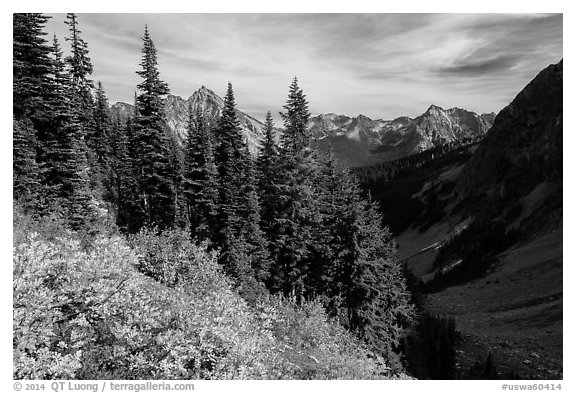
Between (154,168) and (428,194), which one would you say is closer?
(154,168)

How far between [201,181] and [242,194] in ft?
12.4

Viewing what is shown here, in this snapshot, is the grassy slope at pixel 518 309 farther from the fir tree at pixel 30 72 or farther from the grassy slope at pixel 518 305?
the fir tree at pixel 30 72

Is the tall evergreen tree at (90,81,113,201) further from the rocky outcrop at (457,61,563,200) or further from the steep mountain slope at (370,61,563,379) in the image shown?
the rocky outcrop at (457,61,563,200)

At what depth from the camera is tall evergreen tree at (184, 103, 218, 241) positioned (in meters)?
31.4

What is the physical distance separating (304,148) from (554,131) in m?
87.0

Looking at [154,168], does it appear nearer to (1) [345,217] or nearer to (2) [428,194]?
(1) [345,217]

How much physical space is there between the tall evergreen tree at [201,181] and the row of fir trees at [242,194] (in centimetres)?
10

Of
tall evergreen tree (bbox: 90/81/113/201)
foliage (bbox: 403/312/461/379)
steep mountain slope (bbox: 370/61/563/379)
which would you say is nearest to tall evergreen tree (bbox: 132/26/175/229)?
tall evergreen tree (bbox: 90/81/113/201)

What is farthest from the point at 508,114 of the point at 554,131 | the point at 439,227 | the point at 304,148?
the point at 304,148

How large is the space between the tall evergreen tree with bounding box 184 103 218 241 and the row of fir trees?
0.34 feet

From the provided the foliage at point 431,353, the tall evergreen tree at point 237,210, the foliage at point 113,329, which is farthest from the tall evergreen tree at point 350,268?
the foliage at point 431,353

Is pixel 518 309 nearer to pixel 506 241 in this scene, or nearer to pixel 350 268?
pixel 506 241

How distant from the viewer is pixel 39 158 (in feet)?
76.8

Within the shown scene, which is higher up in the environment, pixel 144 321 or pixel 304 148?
pixel 304 148
